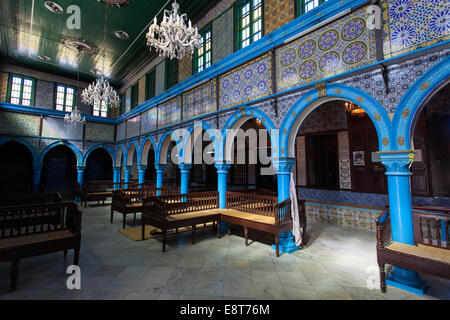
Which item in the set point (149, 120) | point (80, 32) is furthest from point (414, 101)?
point (80, 32)

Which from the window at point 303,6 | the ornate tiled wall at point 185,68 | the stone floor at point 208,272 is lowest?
the stone floor at point 208,272

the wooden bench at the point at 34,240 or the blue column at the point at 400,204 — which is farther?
the blue column at the point at 400,204

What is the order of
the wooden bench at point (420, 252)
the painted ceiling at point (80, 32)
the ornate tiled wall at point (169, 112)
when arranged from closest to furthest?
the wooden bench at point (420, 252)
the painted ceiling at point (80, 32)
the ornate tiled wall at point (169, 112)

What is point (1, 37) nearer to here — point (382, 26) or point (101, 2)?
point (101, 2)

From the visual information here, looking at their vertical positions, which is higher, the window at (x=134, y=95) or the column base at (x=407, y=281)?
the window at (x=134, y=95)

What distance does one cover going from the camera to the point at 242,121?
668 cm

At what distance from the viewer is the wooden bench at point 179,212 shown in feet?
17.0

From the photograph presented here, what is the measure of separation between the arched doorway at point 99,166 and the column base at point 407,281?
57.2 feet

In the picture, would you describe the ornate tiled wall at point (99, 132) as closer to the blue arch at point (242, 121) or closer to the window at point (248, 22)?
the blue arch at point (242, 121)

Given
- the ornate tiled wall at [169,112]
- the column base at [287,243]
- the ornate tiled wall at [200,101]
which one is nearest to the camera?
the column base at [287,243]

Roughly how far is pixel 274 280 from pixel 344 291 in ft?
3.31

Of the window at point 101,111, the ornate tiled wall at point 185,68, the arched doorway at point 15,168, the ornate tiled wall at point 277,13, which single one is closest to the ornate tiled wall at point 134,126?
the window at point 101,111
